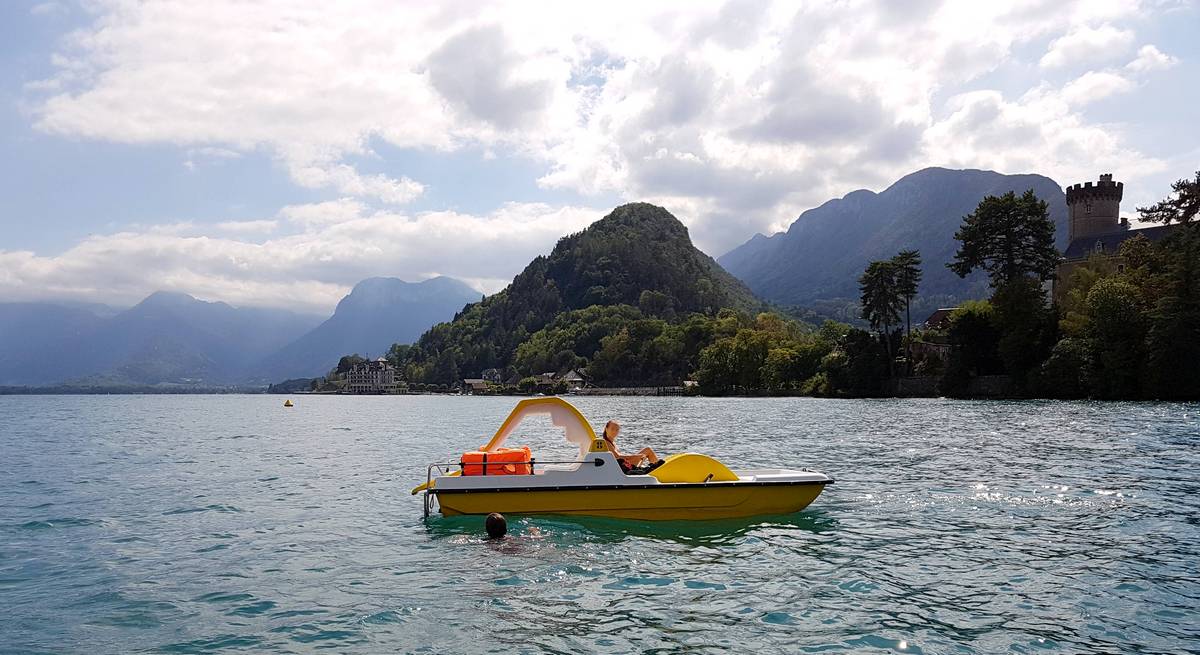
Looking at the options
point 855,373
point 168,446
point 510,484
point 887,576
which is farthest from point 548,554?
point 855,373

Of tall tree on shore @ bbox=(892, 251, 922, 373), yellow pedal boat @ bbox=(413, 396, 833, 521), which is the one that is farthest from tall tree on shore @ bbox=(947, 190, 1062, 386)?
yellow pedal boat @ bbox=(413, 396, 833, 521)

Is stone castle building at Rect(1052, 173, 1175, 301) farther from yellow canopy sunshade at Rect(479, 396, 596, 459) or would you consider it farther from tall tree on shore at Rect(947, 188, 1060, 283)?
yellow canopy sunshade at Rect(479, 396, 596, 459)

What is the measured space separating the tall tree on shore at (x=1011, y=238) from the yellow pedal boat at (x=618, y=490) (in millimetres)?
82824

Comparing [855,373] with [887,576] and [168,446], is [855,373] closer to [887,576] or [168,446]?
[168,446]

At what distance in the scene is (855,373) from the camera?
363ft

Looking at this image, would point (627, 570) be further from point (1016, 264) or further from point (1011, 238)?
point (1016, 264)

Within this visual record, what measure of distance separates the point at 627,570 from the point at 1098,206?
144316mm

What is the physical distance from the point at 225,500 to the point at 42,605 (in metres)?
12.0

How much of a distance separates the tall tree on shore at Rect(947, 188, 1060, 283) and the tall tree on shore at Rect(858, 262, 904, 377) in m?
15.1

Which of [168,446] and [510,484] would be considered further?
[168,446]

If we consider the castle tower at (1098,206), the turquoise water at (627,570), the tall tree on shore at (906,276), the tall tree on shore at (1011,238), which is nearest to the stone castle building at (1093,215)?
the castle tower at (1098,206)

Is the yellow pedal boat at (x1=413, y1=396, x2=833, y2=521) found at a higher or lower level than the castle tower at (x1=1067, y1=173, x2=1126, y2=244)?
lower

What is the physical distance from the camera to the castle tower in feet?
427

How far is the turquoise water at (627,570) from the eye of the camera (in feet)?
34.7
